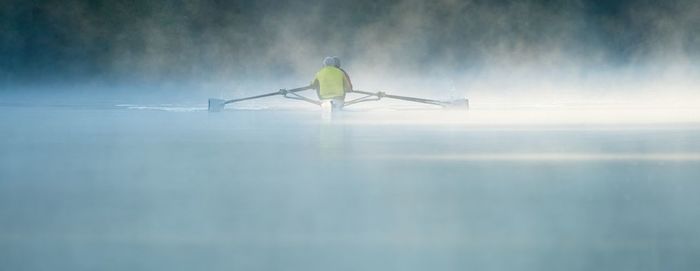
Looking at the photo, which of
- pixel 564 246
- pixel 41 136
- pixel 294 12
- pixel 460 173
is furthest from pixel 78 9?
pixel 564 246

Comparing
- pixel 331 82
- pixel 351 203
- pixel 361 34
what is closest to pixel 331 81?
pixel 331 82

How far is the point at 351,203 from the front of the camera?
5.06 meters

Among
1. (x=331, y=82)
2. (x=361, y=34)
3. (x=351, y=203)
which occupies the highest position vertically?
(x=361, y=34)

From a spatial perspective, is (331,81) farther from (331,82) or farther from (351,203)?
(351,203)

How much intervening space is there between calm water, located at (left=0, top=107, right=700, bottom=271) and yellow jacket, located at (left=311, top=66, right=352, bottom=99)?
217 inches

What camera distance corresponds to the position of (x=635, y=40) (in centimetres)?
4509

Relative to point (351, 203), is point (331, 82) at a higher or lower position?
higher

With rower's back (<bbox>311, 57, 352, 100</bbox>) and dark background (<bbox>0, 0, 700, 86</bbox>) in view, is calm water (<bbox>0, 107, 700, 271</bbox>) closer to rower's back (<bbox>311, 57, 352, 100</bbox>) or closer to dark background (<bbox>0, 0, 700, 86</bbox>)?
rower's back (<bbox>311, 57, 352, 100</bbox>)

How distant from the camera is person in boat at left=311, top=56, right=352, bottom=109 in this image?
50.6 ft

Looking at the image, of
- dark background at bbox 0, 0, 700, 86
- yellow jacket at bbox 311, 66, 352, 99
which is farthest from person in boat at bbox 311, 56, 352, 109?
dark background at bbox 0, 0, 700, 86

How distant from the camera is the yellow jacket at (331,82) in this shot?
15.4m

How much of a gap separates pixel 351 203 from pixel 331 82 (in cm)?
1050

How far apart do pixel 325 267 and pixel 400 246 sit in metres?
0.43

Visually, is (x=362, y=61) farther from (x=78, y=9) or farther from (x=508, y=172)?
(x=508, y=172)
